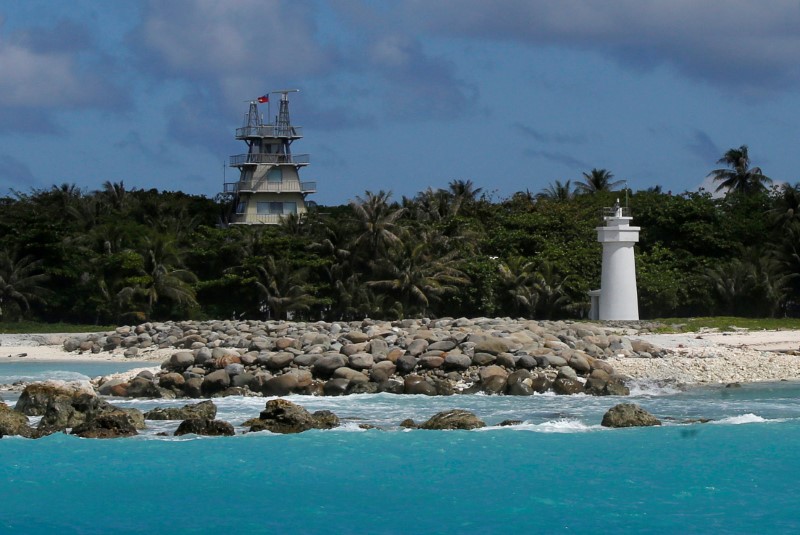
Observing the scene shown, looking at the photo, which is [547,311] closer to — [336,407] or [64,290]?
[64,290]

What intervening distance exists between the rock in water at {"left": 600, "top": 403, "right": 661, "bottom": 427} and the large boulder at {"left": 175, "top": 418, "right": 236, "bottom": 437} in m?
6.18

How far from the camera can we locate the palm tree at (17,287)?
46.8 meters

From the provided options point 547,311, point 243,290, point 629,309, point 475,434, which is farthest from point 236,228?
point 475,434

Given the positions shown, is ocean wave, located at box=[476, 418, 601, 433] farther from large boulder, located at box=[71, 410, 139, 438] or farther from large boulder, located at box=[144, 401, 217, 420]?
large boulder, located at box=[71, 410, 139, 438]

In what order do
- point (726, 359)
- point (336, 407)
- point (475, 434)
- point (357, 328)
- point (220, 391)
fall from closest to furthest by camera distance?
point (475, 434)
point (336, 407)
point (220, 391)
point (726, 359)
point (357, 328)

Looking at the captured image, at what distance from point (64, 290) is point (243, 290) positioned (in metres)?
7.70

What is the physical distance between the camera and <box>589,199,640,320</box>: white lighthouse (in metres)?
39.9

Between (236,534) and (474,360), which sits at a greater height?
A: (474,360)

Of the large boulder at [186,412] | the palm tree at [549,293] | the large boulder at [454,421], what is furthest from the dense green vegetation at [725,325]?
the large boulder at [186,412]

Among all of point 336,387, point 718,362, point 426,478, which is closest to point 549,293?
point 718,362

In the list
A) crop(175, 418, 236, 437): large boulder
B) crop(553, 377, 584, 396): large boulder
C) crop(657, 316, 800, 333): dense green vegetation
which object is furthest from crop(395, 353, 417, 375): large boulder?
crop(657, 316, 800, 333): dense green vegetation

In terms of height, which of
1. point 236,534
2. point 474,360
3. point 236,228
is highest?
point 236,228

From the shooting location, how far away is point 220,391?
24547mm

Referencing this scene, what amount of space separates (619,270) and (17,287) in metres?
23.5
